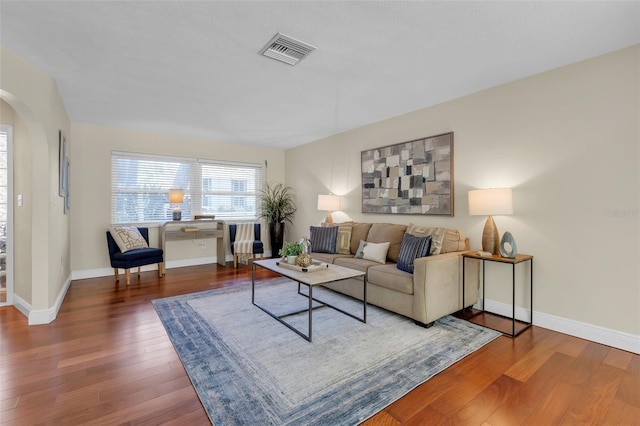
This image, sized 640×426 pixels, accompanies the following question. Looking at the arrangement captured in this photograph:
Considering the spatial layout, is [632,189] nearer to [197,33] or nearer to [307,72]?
[307,72]

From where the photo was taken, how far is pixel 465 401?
1.78 m

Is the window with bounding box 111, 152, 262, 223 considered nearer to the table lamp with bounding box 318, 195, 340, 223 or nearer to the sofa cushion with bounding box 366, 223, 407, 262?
the table lamp with bounding box 318, 195, 340, 223

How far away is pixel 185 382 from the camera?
77.3 inches

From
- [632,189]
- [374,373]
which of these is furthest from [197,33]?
[632,189]

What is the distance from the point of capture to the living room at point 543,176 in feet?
7.95

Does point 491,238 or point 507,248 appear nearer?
point 507,248

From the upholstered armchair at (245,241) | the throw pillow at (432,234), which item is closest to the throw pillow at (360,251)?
the throw pillow at (432,234)

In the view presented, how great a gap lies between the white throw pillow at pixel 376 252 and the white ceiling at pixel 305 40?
5.77 feet

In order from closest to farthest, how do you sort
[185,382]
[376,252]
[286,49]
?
[185,382]
[286,49]
[376,252]

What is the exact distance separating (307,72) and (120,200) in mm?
3973

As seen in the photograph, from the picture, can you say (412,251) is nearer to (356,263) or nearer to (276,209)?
(356,263)

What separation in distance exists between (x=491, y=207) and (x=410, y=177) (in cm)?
125

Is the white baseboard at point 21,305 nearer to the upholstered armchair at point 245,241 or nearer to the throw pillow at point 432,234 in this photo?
the upholstered armchair at point 245,241

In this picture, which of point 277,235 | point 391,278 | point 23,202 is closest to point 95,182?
point 23,202
